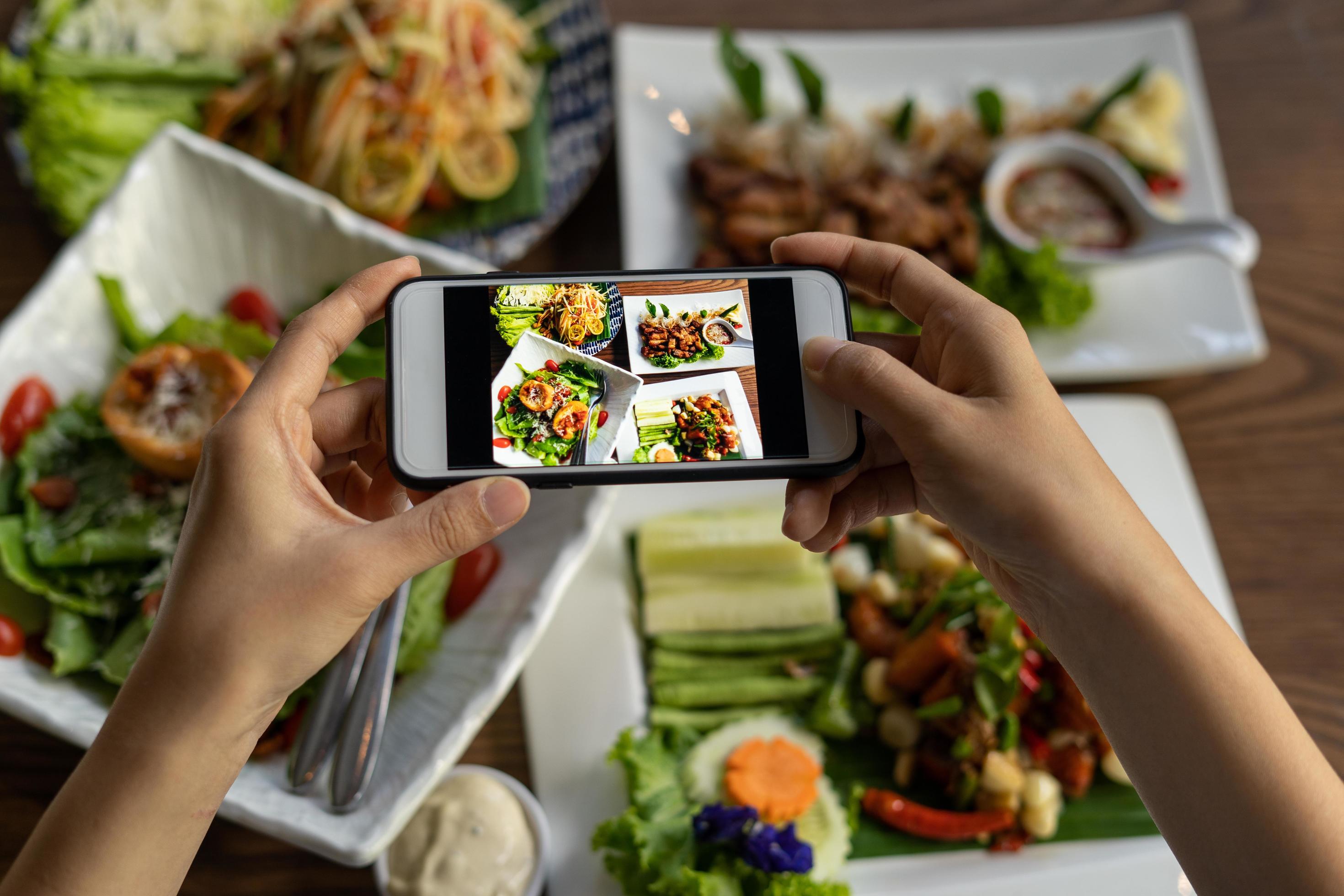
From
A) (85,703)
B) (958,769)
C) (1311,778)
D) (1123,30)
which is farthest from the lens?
(1123,30)

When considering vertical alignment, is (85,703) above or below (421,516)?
below

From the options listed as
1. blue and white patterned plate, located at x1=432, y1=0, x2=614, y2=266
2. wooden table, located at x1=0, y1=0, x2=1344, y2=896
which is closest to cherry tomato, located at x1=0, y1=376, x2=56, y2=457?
wooden table, located at x1=0, y1=0, x2=1344, y2=896

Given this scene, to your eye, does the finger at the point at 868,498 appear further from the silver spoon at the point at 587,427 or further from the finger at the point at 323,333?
the finger at the point at 323,333

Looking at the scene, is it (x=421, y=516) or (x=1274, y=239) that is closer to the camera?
(x=421, y=516)

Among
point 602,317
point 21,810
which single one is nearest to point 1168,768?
point 602,317

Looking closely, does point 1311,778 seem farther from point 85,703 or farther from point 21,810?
point 21,810

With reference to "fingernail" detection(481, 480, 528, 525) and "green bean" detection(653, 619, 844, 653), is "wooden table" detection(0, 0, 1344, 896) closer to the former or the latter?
"green bean" detection(653, 619, 844, 653)
